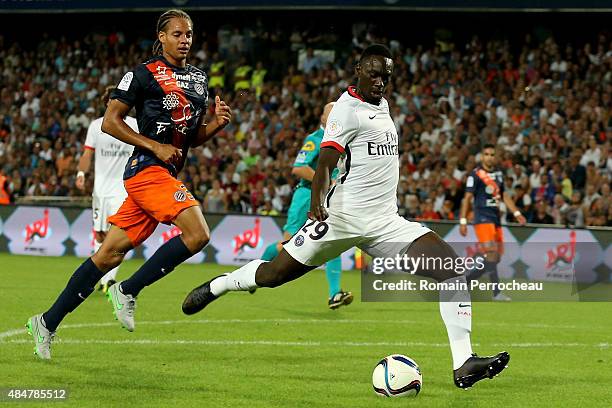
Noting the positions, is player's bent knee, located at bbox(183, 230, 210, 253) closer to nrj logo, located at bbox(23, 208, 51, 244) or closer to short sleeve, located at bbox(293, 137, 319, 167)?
short sleeve, located at bbox(293, 137, 319, 167)

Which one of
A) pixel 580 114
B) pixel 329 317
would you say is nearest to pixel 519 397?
pixel 329 317

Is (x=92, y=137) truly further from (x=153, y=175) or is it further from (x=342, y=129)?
(x=342, y=129)

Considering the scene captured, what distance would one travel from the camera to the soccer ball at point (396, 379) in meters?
7.74

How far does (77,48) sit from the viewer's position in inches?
1326

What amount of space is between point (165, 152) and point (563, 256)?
12003mm

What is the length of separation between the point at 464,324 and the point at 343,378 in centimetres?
112

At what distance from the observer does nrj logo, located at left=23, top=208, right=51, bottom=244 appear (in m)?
22.7

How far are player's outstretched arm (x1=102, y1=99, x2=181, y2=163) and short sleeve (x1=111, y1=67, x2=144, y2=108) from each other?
4 cm

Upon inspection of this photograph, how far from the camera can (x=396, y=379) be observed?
7.75 metres

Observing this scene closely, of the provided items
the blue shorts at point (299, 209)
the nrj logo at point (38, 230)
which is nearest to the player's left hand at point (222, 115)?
the blue shorts at point (299, 209)

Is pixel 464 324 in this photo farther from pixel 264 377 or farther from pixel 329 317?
pixel 329 317

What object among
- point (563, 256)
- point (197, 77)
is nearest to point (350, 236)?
point (197, 77)

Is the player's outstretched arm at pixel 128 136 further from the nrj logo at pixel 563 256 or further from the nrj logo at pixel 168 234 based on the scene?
the nrj logo at pixel 168 234

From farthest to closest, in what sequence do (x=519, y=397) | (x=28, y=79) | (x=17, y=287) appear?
1. (x=28, y=79)
2. (x=17, y=287)
3. (x=519, y=397)
